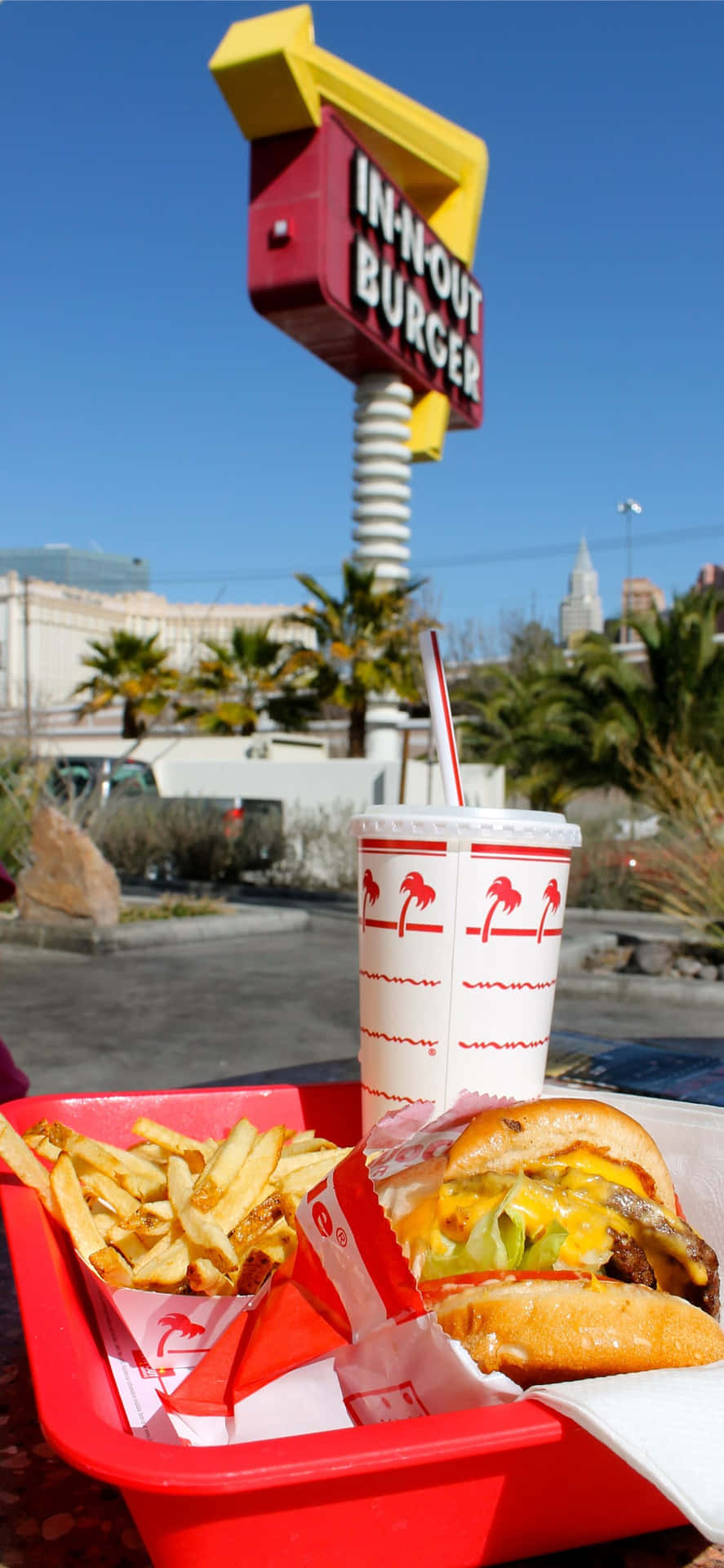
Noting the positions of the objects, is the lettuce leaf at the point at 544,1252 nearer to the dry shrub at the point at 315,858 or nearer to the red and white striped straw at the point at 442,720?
the red and white striped straw at the point at 442,720

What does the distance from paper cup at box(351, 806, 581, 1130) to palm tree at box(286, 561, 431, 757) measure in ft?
61.3

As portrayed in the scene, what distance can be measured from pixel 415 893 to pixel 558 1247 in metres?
0.56

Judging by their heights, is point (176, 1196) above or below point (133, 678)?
below

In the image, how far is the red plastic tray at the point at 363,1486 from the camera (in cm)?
73

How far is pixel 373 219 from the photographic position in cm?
2009

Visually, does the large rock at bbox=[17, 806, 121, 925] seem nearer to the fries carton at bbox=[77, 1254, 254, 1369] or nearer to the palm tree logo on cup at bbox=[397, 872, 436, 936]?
the palm tree logo on cup at bbox=[397, 872, 436, 936]

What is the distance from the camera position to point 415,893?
149 cm

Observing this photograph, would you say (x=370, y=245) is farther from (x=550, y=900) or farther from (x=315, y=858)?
(x=550, y=900)

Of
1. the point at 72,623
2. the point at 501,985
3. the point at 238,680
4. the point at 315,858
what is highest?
the point at 72,623

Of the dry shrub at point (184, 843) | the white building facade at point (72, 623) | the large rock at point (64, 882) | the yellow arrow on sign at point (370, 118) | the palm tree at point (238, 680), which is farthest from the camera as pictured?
the white building facade at point (72, 623)

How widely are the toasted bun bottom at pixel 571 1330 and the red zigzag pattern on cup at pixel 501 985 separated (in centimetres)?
56

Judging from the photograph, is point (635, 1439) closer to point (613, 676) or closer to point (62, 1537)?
point (62, 1537)

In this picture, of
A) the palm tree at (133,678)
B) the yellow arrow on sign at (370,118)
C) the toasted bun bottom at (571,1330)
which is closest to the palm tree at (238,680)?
the palm tree at (133,678)

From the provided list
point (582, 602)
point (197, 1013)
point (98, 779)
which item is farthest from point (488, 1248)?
point (582, 602)
